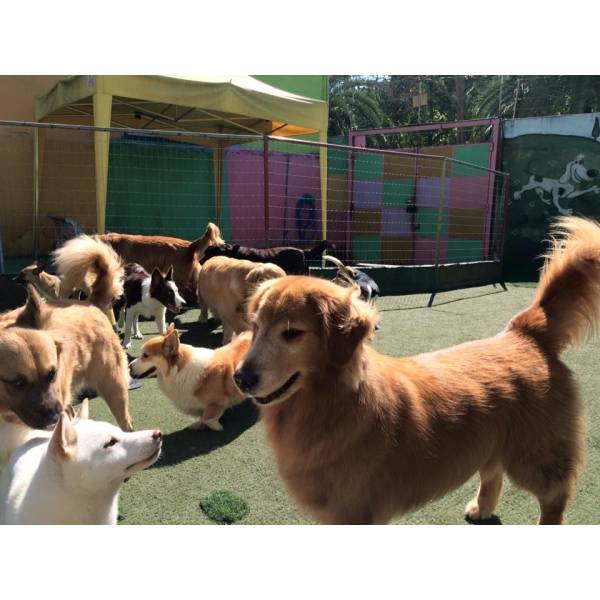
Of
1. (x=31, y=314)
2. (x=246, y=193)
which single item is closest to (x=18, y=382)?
(x=31, y=314)

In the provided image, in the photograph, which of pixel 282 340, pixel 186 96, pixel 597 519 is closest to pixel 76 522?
pixel 282 340

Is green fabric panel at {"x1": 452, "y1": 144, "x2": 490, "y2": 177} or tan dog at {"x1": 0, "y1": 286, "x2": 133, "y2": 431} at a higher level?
green fabric panel at {"x1": 452, "y1": 144, "x2": 490, "y2": 177}

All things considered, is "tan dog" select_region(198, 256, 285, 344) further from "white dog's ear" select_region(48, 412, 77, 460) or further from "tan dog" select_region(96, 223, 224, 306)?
"white dog's ear" select_region(48, 412, 77, 460)

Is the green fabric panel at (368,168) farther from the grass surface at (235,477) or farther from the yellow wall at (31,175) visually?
the grass surface at (235,477)

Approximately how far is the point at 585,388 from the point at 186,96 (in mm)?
7321

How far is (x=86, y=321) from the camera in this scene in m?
3.24

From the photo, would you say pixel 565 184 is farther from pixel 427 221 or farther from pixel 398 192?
pixel 398 192

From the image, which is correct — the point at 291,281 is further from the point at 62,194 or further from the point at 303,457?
the point at 62,194

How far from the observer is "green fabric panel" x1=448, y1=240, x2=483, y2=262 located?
1372 centimetres

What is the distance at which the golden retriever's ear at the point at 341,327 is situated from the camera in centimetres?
186

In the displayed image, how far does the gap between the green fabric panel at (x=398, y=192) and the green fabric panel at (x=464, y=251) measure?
209 centimetres

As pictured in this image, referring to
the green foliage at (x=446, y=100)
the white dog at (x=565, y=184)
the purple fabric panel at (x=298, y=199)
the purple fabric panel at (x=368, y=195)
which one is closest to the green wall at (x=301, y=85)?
the purple fabric panel at (x=298, y=199)

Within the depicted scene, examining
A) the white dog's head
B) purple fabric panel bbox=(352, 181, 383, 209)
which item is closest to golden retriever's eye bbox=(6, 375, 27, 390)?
the white dog's head

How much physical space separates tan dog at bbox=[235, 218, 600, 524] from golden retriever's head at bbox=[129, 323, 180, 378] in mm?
1980
